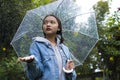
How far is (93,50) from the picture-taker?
30.5 ft

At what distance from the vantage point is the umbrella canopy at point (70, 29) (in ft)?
15.4

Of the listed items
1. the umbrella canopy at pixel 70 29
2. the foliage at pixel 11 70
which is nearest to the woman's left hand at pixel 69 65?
the umbrella canopy at pixel 70 29

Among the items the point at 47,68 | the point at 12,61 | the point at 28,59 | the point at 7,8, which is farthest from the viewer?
the point at 7,8

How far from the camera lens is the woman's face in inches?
155

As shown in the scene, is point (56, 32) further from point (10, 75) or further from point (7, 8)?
point (7, 8)

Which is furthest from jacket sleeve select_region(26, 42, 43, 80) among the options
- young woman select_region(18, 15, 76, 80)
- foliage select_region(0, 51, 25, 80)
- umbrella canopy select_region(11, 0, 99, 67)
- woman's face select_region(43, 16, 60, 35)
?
foliage select_region(0, 51, 25, 80)

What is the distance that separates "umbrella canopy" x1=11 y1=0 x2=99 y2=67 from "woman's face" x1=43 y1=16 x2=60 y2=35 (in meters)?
0.55

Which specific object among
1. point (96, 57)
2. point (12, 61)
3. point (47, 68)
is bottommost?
point (96, 57)

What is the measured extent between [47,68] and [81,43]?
113 centimetres

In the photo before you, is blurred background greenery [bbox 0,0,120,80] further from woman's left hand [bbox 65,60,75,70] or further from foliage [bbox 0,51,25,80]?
woman's left hand [bbox 65,60,75,70]

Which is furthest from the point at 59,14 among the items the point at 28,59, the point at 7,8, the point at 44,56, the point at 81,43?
the point at 7,8

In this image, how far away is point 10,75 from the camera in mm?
7195

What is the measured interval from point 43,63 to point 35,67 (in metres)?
0.17

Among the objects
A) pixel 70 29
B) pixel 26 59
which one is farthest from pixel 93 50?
pixel 26 59
